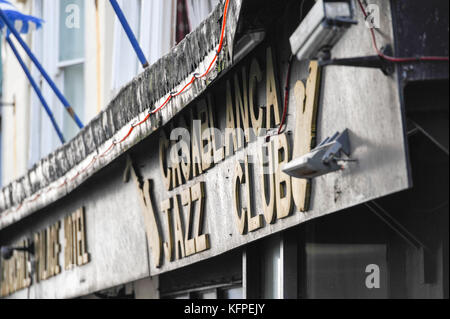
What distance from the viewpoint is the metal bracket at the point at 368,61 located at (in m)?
5.53

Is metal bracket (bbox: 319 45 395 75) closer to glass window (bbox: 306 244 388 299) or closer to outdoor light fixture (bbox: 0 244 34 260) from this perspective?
glass window (bbox: 306 244 388 299)

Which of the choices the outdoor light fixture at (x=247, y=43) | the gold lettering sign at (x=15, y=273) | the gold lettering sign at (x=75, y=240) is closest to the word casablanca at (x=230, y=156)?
the outdoor light fixture at (x=247, y=43)

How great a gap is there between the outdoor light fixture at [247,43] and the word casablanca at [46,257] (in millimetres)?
5052

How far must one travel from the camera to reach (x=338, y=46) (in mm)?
6215

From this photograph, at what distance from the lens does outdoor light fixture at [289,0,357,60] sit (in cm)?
525

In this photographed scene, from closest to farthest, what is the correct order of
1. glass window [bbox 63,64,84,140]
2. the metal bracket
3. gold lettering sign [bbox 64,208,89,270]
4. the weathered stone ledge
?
the metal bracket, the weathered stone ledge, gold lettering sign [bbox 64,208,89,270], glass window [bbox 63,64,84,140]

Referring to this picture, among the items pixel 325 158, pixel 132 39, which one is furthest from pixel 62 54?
pixel 325 158

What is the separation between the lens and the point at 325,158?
598 cm

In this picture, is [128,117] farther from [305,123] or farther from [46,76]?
[305,123]

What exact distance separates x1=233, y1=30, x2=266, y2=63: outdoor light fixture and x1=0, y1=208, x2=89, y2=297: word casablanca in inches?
199

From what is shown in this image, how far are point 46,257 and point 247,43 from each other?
23.2 feet

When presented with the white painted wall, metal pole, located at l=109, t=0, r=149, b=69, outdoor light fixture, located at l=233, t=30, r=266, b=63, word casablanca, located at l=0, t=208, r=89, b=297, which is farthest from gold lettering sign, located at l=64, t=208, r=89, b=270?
outdoor light fixture, located at l=233, t=30, r=266, b=63

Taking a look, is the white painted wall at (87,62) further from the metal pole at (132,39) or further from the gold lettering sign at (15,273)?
the gold lettering sign at (15,273)

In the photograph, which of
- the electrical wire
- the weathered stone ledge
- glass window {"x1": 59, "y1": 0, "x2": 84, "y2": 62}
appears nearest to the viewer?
the electrical wire
